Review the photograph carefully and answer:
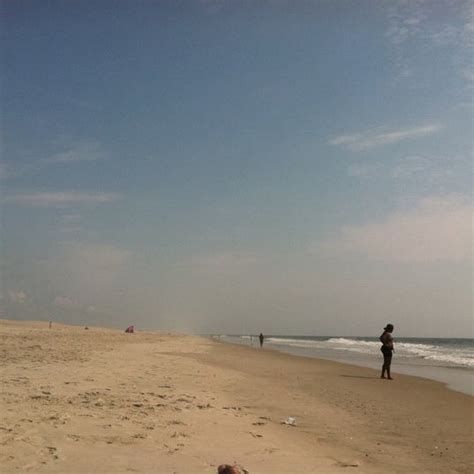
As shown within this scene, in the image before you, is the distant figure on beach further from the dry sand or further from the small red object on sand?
the small red object on sand

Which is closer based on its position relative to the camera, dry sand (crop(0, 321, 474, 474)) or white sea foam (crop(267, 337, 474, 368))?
dry sand (crop(0, 321, 474, 474))

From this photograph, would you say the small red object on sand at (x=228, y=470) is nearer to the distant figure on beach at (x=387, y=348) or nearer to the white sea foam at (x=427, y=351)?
the distant figure on beach at (x=387, y=348)

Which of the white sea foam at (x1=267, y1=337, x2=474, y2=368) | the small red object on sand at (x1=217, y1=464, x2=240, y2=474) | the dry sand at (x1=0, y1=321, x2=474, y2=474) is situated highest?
the small red object on sand at (x1=217, y1=464, x2=240, y2=474)

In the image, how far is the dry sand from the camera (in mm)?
5727

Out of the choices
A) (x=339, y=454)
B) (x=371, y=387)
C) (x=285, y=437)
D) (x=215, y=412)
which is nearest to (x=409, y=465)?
(x=339, y=454)

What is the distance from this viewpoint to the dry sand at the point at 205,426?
5.73 metres

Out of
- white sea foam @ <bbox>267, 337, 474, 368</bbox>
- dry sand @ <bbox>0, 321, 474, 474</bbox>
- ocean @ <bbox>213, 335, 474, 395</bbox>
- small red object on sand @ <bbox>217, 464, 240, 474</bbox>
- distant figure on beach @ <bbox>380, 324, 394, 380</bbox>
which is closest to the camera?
small red object on sand @ <bbox>217, 464, 240, 474</bbox>

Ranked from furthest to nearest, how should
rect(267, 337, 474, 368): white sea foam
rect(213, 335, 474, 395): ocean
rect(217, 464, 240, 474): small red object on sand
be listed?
rect(267, 337, 474, 368): white sea foam < rect(213, 335, 474, 395): ocean < rect(217, 464, 240, 474): small red object on sand

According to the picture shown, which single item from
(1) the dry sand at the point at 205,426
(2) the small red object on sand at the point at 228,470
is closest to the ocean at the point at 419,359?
(1) the dry sand at the point at 205,426

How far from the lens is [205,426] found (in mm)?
7520

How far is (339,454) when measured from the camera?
6.82 meters

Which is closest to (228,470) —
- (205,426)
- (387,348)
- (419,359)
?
(205,426)

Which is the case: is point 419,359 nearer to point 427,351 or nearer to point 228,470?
point 427,351

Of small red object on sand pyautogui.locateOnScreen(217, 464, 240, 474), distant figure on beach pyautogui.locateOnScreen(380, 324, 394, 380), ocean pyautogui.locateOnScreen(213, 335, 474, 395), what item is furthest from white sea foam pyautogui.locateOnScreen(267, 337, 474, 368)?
small red object on sand pyautogui.locateOnScreen(217, 464, 240, 474)
